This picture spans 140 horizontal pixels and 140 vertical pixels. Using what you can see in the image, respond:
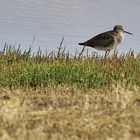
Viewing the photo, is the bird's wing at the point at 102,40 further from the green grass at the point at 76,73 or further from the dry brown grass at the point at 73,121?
the dry brown grass at the point at 73,121

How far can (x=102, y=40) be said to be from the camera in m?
17.8

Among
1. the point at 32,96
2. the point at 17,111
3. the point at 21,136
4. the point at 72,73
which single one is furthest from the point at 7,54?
the point at 21,136

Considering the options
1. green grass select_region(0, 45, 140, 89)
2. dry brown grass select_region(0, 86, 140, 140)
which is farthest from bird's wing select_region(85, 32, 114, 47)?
dry brown grass select_region(0, 86, 140, 140)

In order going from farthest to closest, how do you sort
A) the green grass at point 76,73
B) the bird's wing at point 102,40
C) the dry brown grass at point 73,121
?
the bird's wing at point 102,40
the green grass at point 76,73
the dry brown grass at point 73,121

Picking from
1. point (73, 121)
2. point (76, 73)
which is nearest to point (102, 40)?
point (76, 73)

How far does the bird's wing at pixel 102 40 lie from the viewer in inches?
699

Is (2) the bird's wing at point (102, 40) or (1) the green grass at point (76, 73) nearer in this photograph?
(1) the green grass at point (76, 73)

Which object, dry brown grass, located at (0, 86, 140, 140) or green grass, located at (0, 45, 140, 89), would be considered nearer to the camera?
dry brown grass, located at (0, 86, 140, 140)

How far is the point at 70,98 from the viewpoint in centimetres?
923

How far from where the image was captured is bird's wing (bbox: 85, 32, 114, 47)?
699 inches

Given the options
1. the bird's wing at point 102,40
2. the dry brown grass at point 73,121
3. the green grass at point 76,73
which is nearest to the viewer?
the dry brown grass at point 73,121

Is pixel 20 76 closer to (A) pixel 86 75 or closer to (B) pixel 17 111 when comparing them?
(A) pixel 86 75

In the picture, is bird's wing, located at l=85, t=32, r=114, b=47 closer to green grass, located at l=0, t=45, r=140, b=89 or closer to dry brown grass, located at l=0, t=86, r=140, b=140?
green grass, located at l=0, t=45, r=140, b=89

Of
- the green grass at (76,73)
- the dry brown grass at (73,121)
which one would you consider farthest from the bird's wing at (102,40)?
the dry brown grass at (73,121)
